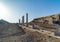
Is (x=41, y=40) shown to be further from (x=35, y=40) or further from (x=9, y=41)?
(x=9, y=41)

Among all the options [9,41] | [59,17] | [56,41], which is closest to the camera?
[56,41]

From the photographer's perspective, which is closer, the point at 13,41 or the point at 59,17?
the point at 13,41

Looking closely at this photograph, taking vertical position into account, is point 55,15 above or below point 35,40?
above

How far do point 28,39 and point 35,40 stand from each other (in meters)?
0.60

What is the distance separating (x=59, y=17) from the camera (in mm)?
21422

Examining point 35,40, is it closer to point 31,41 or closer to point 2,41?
point 31,41

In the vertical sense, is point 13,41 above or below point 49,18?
below

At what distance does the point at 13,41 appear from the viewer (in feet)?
26.9

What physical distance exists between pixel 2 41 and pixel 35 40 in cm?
206

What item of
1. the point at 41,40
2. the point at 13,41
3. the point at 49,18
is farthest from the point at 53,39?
the point at 49,18

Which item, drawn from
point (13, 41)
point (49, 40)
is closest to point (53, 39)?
point (49, 40)

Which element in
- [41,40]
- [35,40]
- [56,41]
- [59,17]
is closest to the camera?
[56,41]

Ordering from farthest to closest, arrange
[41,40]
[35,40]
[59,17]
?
1. [59,17]
2. [35,40]
3. [41,40]

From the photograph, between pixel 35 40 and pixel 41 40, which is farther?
pixel 35 40
